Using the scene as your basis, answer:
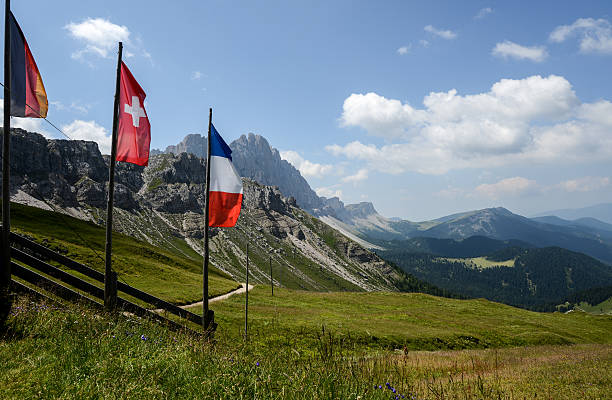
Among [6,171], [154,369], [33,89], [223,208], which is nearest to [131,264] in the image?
[223,208]

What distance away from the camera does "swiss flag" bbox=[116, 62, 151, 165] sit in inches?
559

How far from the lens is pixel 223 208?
16.9m

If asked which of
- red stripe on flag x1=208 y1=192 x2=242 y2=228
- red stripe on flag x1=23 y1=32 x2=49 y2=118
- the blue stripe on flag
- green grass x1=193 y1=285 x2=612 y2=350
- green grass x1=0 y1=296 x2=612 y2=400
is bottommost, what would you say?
green grass x1=193 y1=285 x2=612 y2=350

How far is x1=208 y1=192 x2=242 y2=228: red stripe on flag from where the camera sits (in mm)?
16828

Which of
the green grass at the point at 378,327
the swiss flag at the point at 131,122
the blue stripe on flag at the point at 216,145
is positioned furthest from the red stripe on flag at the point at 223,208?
the green grass at the point at 378,327

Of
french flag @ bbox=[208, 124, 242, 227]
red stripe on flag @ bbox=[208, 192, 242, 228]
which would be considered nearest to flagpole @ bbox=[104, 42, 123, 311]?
french flag @ bbox=[208, 124, 242, 227]

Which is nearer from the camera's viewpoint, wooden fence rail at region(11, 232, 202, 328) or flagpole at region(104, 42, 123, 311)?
wooden fence rail at region(11, 232, 202, 328)

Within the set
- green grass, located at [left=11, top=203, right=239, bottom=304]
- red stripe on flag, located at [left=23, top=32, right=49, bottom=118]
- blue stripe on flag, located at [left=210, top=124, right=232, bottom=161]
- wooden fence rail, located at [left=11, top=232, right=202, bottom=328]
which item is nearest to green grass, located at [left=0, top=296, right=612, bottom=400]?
wooden fence rail, located at [left=11, top=232, right=202, bottom=328]

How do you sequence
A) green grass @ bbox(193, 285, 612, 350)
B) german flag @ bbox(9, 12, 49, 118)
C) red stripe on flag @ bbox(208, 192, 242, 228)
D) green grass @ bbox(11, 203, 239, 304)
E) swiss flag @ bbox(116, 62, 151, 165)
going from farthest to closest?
1. green grass @ bbox(11, 203, 239, 304)
2. green grass @ bbox(193, 285, 612, 350)
3. red stripe on flag @ bbox(208, 192, 242, 228)
4. swiss flag @ bbox(116, 62, 151, 165)
5. german flag @ bbox(9, 12, 49, 118)

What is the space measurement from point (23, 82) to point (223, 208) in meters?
9.36

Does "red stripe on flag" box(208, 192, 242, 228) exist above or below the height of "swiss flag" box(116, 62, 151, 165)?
below

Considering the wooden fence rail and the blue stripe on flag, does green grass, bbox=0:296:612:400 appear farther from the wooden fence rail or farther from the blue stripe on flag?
the blue stripe on flag

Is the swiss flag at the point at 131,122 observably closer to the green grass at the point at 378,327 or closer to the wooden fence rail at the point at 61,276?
the wooden fence rail at the point at 61,276

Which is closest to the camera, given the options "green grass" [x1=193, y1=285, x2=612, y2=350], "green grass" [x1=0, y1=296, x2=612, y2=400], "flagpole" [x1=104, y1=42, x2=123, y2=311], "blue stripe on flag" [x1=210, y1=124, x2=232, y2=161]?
"green grass" [x1=0, y1=296, x2=612, y2=400]
